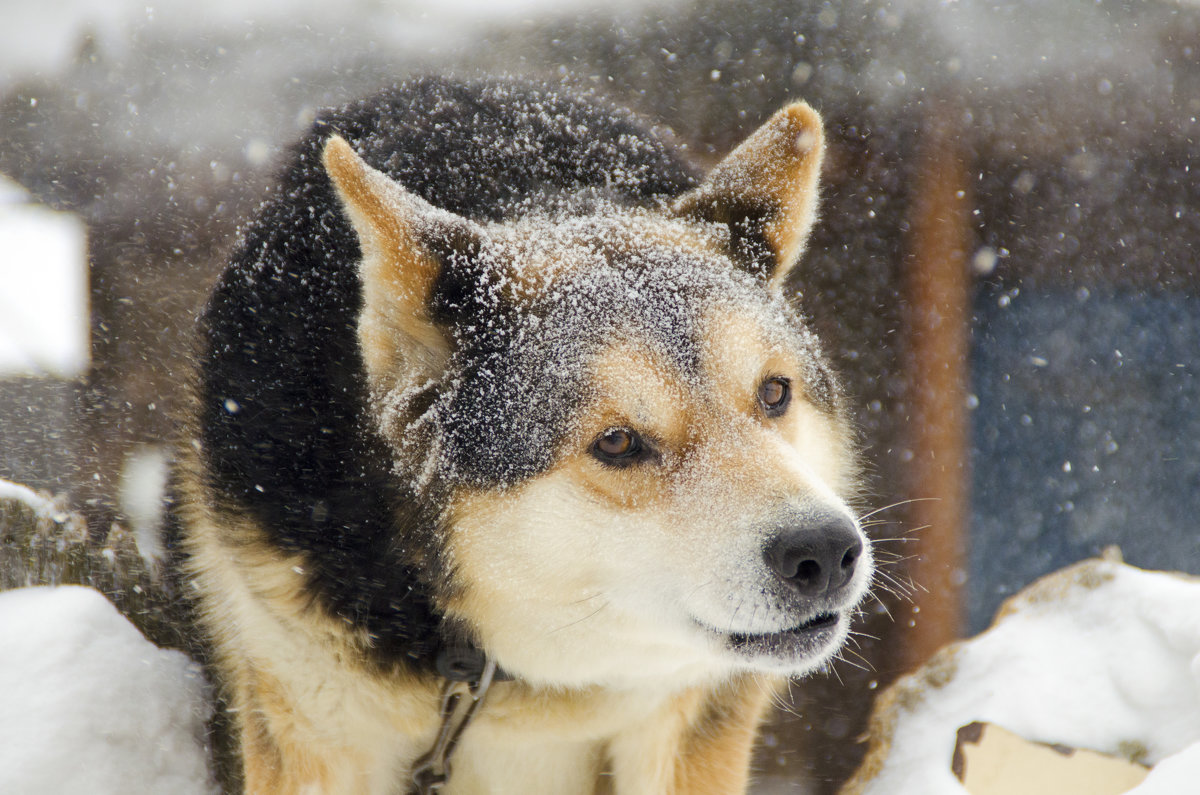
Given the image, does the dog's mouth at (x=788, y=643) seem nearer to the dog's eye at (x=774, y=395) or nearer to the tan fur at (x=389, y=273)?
the dog's eye at (x=774, y=395)

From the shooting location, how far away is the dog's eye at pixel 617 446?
139 centimetres

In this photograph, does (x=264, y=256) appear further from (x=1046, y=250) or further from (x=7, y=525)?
(x=1046, y=250)

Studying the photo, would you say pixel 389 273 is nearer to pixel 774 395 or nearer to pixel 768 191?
pixel 774 395

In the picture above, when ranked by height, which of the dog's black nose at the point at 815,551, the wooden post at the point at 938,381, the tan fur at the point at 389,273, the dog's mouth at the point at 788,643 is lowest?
the wooden post at the point at 938,381

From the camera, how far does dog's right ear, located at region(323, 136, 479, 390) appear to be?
4.33 feet

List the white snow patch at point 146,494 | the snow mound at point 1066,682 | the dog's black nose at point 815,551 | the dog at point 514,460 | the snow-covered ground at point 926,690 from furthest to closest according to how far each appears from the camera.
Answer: the white snow patch at point 146,494 < the snow mound at point 1066,682 < the snow-covered ground at point 926,690 < the dog at point 514,460 < the dog's black nose at point 815,551

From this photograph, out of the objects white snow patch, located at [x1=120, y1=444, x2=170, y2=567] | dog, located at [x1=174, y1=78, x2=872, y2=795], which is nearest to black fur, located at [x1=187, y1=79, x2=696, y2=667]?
dog, located at [x1=174, y1=78, x2=872, y2=795]

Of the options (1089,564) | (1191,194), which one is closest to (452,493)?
(1089,564)

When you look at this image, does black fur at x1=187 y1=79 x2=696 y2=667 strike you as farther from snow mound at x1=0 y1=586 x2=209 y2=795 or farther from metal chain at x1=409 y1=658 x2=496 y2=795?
snow mound at x1=0 y1=586 x2=209 y2=795

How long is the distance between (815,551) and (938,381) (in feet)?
9.90

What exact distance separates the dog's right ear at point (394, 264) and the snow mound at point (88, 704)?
113cm

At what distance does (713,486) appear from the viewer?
4.32 ft

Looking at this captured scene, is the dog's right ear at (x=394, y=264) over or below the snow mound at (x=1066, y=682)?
over

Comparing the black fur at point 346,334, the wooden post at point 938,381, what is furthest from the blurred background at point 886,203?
the black fur at point 346,334
